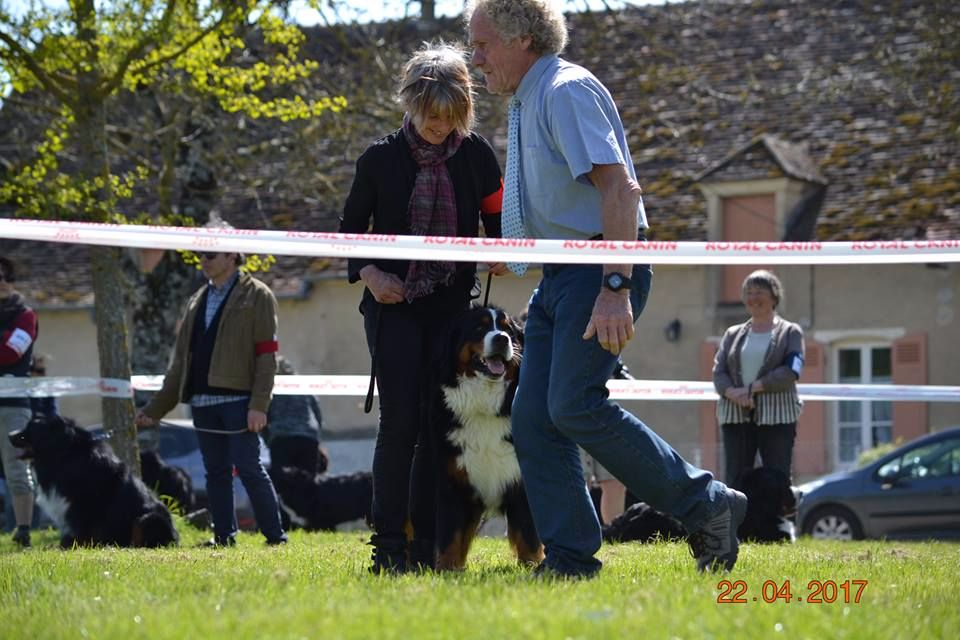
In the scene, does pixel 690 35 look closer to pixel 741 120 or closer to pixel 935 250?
pixel 741 120

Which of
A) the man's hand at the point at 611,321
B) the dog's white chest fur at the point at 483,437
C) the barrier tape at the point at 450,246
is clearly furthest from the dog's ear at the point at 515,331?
the man's hand at the point at 611,321

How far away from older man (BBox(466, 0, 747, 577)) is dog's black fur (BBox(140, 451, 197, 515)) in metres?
7.88

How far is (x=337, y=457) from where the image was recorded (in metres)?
18.7

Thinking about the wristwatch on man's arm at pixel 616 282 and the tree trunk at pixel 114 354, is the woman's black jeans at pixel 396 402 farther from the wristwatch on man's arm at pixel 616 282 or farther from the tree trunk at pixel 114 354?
the tree trunk at pixel 114 354

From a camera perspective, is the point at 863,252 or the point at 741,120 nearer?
the point at 863,252

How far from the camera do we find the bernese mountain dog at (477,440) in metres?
5.92

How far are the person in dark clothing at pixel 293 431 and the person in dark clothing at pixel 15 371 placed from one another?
2.40m

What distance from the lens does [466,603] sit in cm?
424

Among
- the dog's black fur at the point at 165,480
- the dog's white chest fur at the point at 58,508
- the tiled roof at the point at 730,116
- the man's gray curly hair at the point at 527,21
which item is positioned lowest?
the dog's black fur at the point at 165,480

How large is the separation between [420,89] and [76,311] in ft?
73.9

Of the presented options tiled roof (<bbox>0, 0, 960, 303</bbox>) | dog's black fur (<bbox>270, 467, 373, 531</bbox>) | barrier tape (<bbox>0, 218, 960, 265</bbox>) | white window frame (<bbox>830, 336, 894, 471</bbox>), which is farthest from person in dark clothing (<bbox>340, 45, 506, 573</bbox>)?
white window frame (<bbox>830, 336, 894, 471</bbox>)

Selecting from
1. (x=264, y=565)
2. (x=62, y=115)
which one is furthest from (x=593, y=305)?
(x=62, y=115)

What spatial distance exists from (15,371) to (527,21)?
6314 mm

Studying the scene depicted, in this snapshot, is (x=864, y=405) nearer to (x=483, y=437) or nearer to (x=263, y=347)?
(x=263, y=347)
